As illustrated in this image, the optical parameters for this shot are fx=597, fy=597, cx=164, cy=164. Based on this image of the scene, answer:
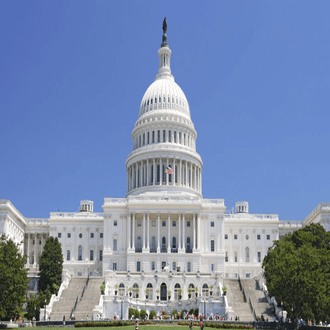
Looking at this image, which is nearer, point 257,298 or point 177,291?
point 257,298

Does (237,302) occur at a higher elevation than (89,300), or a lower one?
lower

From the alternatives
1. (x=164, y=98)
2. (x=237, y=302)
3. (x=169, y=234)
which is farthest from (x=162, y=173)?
(x=237, y=302)

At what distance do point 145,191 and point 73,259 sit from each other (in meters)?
22.9

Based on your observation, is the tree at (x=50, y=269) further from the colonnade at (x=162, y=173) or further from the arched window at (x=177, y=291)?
the colonnade at (x=162, y=173)

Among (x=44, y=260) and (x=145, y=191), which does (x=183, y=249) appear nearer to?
(x=145, y=191)

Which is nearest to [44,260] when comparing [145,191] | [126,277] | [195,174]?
[126,277]

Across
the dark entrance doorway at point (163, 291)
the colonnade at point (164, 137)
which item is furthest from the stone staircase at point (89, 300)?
the colonnade at point (164, 137)

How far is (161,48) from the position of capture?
162 m

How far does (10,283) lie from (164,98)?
9085cm

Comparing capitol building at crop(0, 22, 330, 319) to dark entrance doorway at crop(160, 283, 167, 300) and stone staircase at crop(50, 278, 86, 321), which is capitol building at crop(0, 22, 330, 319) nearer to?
dark entrance doorway at crop(160, 283, 167, 300)

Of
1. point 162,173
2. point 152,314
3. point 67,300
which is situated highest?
point 162,173

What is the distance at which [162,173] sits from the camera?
142 metres

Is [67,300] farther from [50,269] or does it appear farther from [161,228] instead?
[161,228]

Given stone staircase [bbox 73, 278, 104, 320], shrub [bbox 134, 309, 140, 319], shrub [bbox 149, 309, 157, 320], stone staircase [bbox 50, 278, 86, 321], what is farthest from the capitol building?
shrub [bbox 134, 309, 140, 319]
